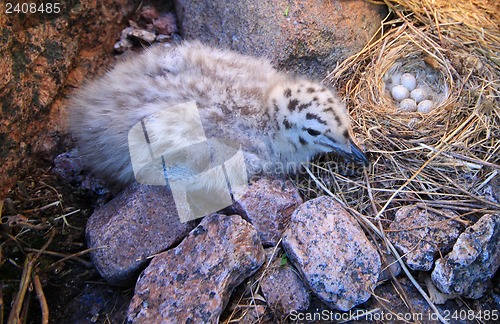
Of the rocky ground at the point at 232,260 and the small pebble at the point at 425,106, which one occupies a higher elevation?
the small pebble at the point at 425,106

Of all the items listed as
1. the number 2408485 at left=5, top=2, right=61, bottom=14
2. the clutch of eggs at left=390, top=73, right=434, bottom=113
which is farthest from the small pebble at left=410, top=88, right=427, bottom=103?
the number 2408485 at left=5, top=2, right=61, bottom=14

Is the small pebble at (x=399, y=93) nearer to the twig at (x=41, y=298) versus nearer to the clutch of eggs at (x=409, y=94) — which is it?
the clutch of eggs at (x=409, y=94)

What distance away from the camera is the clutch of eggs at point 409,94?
281cm

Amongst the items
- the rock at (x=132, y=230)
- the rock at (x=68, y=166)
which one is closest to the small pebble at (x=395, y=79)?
the rock at (x=132, y=230)

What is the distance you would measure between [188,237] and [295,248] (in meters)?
0.53

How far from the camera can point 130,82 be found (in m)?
2.36

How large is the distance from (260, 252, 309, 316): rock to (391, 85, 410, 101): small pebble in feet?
4.80

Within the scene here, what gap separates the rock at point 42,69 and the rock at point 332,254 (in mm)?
1452

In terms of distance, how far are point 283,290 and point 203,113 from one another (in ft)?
3.23

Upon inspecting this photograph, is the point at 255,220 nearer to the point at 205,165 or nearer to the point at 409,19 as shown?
the point at 205,165

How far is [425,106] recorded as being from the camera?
279 centimetres

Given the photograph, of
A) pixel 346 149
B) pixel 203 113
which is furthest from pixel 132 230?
pixel 346 149

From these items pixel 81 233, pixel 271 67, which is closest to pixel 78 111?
pixel 81 233

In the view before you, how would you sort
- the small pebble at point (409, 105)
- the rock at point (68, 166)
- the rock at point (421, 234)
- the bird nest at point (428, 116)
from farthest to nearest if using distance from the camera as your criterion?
1. the small pebble at point (409, 105)
2. the rock at point (68, 166)
3. the bird nest at point (428, 116)
4. the rock at point (421, 234)
